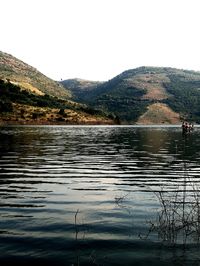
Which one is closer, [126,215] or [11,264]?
[11,264]

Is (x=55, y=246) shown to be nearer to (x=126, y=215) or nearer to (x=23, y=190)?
(x=126, y=215)

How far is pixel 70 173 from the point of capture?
112 feet

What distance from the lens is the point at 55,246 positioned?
14.2 metres

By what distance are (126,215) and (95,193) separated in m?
6.02

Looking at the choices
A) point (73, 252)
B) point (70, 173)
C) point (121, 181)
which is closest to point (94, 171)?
point (70, 173)

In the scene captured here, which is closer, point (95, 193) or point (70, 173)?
point (95, 193)

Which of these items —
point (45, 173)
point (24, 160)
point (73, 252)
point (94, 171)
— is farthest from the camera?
point (24, 160)

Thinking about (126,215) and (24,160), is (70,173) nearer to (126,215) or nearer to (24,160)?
(24,160)

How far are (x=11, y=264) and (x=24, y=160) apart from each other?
104 ft

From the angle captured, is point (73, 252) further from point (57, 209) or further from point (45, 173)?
point (45, 173)

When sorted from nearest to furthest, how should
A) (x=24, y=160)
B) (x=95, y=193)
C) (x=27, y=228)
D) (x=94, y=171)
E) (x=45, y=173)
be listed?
(x=27, y=228) < (x=95, y=193) < (x=45, y=173) < (x=94, y=171) < (x=24, y=160)

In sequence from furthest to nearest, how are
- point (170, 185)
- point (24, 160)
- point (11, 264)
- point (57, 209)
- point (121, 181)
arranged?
point (24, 160) < point (121, 181) < point (170, 185) < point (57, 209) < point (11, 264)

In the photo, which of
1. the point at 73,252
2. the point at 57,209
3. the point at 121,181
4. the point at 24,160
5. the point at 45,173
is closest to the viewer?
the point at 73,252

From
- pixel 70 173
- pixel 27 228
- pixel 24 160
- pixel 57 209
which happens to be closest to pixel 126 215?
pixel 57 209
